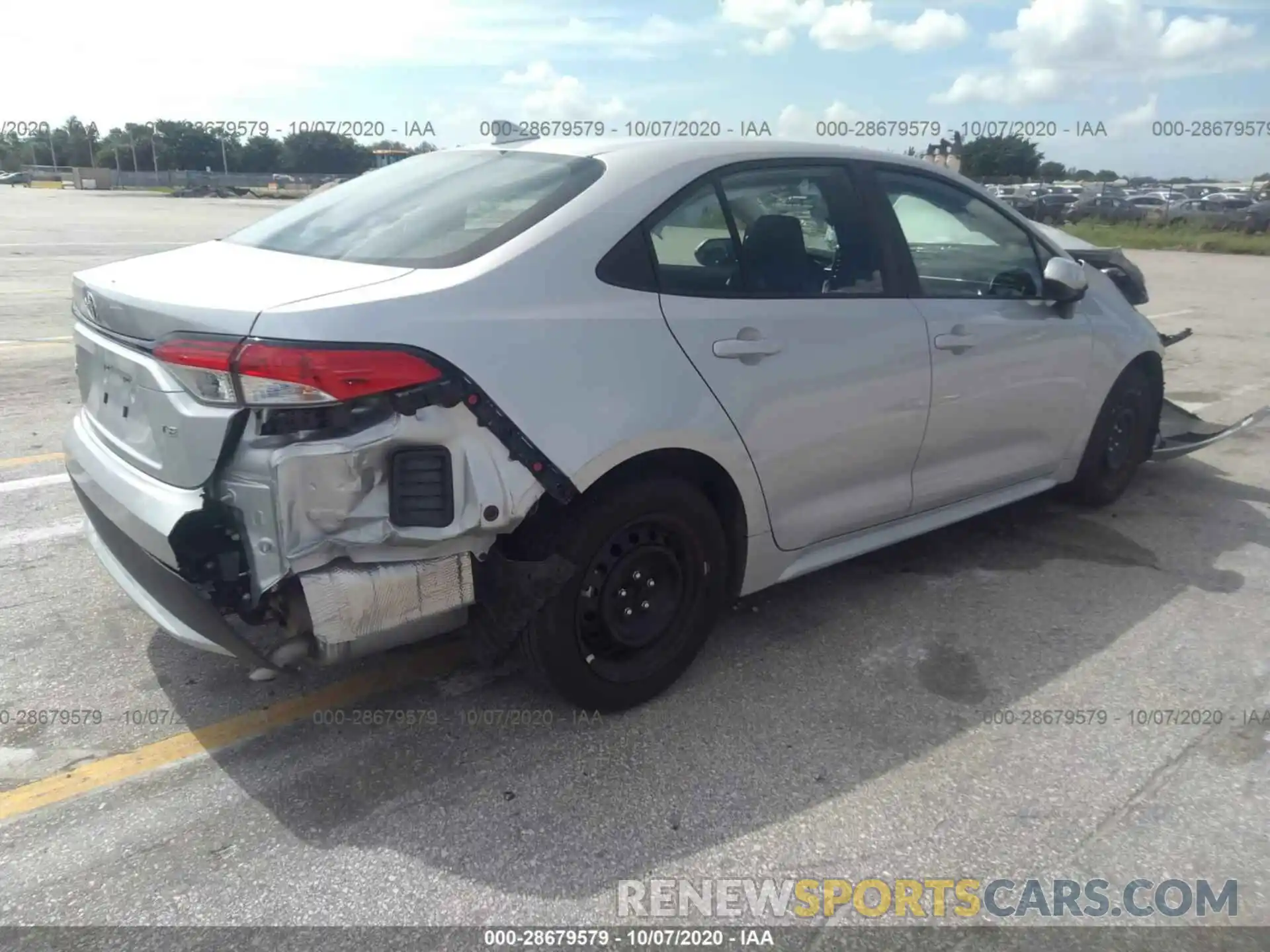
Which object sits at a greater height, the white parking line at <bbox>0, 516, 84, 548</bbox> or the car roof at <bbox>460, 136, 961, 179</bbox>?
the car roof at <bbox>460, 136, 961, 179</bbox>

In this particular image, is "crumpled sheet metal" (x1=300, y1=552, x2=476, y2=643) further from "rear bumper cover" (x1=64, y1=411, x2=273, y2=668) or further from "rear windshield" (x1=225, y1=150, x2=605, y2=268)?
"rear windshield" (x1=225, y1=150, x2=605, y2=268)

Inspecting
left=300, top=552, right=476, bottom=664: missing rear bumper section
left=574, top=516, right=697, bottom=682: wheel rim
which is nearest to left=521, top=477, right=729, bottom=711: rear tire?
left=574, top=516, right=697, bottom=682: wheel rim

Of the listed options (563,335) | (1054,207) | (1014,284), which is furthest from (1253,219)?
(563,335)

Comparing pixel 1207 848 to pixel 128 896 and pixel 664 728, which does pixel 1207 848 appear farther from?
pixel 128 896

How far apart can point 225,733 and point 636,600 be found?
4.31 feet

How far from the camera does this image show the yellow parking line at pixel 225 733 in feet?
9.08

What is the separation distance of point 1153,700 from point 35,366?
7.98 metres

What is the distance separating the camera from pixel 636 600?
A: 315cm

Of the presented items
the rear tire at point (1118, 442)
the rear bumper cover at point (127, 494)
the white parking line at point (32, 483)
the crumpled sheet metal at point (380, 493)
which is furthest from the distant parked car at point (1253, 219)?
the rear bumper cover at point (127, 494)

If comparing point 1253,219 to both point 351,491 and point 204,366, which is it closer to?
point 351,491

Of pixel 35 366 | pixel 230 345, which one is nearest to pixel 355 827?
pixel 230 345

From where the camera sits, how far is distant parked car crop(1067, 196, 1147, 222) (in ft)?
107

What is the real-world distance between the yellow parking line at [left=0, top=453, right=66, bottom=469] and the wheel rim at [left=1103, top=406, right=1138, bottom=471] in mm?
5450

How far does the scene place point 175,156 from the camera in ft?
282
